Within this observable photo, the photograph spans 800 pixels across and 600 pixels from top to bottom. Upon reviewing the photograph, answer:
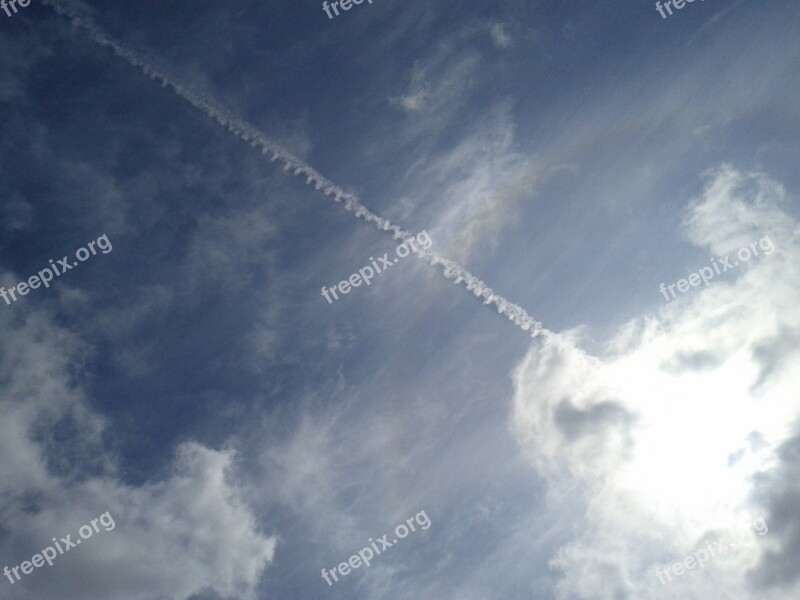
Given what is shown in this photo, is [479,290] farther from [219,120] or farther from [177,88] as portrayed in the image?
[177,88]

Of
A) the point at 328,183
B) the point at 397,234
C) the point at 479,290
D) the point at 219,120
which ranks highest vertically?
the point at 219,120

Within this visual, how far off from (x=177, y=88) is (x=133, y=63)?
6.86 metres

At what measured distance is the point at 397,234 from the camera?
7650 centimetres

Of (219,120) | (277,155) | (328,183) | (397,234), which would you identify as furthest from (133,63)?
(397,234)

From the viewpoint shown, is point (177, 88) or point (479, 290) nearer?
point (177, 88)

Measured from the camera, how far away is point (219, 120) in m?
71.8

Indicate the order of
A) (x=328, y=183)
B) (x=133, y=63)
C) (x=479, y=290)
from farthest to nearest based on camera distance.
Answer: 1. (x=479, y=290)
2. (x=328, y=183)
3. (x=133, y=63)

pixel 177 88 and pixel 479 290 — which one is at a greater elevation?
pixel 177 88

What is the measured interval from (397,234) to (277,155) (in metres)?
21.3

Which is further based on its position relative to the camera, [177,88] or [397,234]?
[397,234]

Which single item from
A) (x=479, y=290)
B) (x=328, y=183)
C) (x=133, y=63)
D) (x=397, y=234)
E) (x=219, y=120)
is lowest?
(x=479, y=290)

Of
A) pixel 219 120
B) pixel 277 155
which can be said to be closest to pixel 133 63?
pixel 219 120

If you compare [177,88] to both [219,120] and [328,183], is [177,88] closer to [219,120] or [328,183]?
[219,120]

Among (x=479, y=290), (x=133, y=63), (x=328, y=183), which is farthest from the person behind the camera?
(x=479, y=290)
